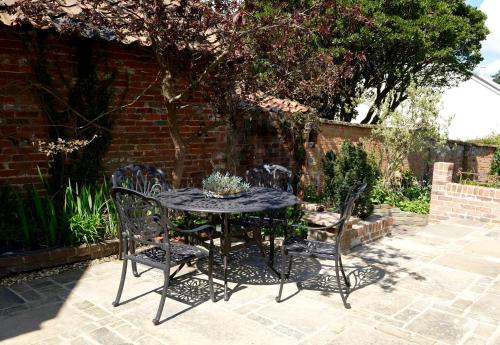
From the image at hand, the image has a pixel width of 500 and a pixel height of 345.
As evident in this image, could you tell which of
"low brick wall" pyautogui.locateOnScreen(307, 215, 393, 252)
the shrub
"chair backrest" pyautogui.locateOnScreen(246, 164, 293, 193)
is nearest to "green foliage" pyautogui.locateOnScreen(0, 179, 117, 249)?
"chair backrest" pyautogui.locateOnScreen(246, 164, 293, 193)

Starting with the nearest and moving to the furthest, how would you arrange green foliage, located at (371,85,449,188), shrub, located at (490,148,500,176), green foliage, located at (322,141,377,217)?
1. green foliage, located at (322,141,377,217)
2. green foliage, located at (371,85,449,188)
3. shrub, located at (490,148,500,176)

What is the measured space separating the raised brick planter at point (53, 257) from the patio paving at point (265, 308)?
170mm

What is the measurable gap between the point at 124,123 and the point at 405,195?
5.96 m

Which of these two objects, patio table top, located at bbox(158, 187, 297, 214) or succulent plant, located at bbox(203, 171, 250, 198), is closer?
patio table top, located at bbox(158, 187, 297, 214)

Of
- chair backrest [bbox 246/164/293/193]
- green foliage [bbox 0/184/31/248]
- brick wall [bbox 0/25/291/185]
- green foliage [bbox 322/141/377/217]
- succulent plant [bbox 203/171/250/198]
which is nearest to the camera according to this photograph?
succulent plant [bbox 203/171/250/198]

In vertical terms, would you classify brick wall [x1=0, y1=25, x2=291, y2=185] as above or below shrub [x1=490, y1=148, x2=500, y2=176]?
above

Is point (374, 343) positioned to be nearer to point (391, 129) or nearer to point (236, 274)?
point (236, 274)

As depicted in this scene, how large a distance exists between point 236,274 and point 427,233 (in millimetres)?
3806

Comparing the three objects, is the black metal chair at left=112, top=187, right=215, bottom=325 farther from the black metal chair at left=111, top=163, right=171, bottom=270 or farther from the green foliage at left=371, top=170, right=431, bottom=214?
the green foliage at left=371, top=170, right=431, bottom=214

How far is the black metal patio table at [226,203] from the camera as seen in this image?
3781mm

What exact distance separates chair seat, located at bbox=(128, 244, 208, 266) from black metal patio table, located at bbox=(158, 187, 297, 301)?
0.35 m

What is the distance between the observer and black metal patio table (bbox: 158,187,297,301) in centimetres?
378

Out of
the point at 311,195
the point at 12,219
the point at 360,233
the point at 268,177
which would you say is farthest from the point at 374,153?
the point at 12,219

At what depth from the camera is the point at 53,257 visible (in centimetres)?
438
